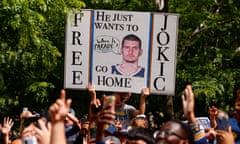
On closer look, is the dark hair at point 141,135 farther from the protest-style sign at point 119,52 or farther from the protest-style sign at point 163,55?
the protest-style sign at point 163,55

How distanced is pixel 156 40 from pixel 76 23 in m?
1.09

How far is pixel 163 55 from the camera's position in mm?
10477

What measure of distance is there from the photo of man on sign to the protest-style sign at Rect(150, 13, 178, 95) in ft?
0.67

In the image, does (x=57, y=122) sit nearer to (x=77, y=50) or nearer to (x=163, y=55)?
(x=77, y=50)

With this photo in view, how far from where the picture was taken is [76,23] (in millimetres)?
10547

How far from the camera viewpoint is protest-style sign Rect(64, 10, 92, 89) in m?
10.3

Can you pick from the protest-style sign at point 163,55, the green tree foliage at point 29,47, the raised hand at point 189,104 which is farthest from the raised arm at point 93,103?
the green tree foliage at point 29,47

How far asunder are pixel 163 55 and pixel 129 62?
1.68ft

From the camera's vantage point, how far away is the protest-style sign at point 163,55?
10.3 m

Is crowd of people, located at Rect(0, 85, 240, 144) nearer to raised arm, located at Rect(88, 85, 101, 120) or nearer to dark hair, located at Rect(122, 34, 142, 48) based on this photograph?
raised arm, located at Rect(88, 85, 101, 120)

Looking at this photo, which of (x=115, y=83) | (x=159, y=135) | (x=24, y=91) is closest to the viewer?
(x=159, y=135)

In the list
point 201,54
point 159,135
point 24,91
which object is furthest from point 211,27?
point 159,135

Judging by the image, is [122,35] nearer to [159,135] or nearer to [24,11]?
[24,11]

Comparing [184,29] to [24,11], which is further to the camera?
[184,29]
